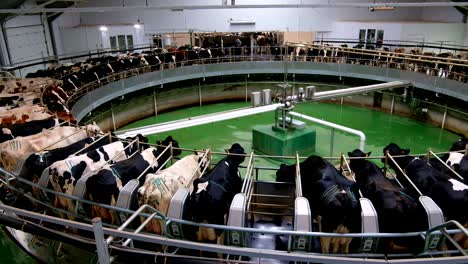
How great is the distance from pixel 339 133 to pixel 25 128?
30.0ft

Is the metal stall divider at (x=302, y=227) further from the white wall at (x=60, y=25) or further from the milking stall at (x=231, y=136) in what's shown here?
the white wall at (x=60, y=25)

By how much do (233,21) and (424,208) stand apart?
53.9 feet

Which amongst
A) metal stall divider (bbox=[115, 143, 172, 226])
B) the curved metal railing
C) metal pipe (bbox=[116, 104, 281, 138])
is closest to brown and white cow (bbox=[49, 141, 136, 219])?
metal stall divider (bbox=[115, 143, 172, 226])

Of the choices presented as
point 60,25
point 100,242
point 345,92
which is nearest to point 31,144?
point 100,242

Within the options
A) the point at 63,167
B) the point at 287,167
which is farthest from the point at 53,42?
the point at 287,167

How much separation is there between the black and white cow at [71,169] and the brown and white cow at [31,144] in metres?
0.78

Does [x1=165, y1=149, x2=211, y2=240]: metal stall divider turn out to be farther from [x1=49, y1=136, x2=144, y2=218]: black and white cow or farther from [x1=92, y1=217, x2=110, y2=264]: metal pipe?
[x1=49, y1=136, x2=144, y2=218]: black and white cow

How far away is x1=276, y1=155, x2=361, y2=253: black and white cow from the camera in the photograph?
11.3 feet

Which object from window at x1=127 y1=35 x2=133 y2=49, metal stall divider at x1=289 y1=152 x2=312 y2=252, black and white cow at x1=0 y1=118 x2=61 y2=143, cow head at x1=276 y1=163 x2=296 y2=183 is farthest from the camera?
window at x1=127 y1=35 x2=133 y2=49

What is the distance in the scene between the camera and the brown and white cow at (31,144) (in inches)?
199

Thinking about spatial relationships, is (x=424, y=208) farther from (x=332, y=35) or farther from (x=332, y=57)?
(x=332, y=35)

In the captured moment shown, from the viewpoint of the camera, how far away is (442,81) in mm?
11148

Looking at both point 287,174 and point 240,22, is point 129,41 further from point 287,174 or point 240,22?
point 287,174

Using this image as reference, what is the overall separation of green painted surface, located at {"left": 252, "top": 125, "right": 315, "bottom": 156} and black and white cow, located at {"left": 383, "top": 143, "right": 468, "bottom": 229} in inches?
198
